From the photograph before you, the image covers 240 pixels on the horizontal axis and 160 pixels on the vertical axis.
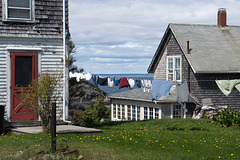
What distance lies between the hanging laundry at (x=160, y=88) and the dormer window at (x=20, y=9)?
9883mm

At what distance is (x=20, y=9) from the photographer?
16.5m

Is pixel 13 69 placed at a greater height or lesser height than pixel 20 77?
greater

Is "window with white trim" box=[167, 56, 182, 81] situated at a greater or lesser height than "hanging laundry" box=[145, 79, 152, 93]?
greater

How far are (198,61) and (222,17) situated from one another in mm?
6073

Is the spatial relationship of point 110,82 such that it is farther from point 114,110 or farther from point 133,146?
point 133,146

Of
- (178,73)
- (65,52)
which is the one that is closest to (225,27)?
(178,73)

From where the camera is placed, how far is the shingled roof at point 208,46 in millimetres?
28922

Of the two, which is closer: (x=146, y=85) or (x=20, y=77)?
(x=20, y=77)

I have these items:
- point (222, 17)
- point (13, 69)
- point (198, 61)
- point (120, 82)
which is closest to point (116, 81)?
point (120, 82)

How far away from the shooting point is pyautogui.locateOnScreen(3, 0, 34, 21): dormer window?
53.5 feet

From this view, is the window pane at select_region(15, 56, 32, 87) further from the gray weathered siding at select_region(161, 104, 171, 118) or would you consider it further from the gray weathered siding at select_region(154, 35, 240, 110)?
the gray weathered siding at select_region(161, 104, 171, 118)

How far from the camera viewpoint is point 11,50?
16.2 metres

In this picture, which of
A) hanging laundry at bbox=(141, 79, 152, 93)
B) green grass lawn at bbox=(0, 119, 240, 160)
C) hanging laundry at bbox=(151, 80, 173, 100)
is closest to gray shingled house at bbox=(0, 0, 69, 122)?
green grass lawn at bbox=(0, 119, 240, 160)

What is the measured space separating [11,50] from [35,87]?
304 centimetres
